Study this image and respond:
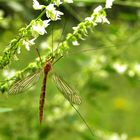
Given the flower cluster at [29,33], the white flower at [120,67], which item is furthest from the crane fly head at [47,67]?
the white flower at [120,67]

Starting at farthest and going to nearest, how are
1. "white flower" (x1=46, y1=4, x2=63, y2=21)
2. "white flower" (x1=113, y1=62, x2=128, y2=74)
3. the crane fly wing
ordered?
1. "white flower" (x1=113, y1=62, x2=128, y2=74)
2. the crane fly wing
3. "white flower" (x1=46, y1=4, x2=63, y2=21)

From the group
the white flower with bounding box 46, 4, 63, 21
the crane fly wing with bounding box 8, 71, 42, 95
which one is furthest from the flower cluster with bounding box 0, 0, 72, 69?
the crane fly wing with bounding box 8, 71, 42, 95

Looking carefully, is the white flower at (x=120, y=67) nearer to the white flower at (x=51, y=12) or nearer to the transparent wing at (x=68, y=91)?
the transparent wing at (x=68, y=91)

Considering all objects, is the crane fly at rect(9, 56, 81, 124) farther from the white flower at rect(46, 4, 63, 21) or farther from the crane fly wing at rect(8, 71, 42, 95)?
the white flower at rect(46, 4, 63, 21)

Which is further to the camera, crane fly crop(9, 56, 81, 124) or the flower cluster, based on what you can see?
crane fly crop(9, 56, 81, 124)

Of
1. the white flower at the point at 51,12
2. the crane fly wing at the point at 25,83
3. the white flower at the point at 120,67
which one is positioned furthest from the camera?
the white flower at the point at 120,67

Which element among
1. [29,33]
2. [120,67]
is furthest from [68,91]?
[120,67]

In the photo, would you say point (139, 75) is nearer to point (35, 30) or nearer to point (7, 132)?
point (7, 132)

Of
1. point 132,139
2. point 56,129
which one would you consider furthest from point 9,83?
point 132,139
